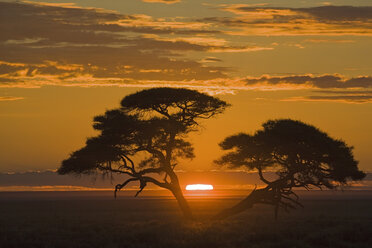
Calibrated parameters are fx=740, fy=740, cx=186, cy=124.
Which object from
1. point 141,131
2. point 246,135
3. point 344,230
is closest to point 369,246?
point 344,230

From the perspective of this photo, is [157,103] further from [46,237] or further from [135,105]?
[46,237]

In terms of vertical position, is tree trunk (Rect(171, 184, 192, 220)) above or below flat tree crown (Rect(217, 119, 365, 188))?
below

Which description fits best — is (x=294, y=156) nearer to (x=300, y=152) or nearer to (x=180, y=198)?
(x=300, y=152)

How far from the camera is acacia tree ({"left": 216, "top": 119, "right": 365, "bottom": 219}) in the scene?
5350 cm

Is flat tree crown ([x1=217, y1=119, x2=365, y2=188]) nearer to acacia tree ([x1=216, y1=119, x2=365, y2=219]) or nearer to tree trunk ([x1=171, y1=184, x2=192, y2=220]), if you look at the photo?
acacia tree ([x1=216, y1=119, x2=365, y2=219])

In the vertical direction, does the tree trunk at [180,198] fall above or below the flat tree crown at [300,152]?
below

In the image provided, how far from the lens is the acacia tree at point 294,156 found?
53500mm

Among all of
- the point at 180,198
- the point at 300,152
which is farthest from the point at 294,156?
the point at 180,198

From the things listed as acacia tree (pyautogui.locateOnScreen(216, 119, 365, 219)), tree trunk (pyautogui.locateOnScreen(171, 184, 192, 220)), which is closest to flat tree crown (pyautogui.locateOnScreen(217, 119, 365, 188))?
acacia tree (pyautogui.locateOnScreen(216, 119, 365, 219))

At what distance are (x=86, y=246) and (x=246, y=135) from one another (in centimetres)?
1959

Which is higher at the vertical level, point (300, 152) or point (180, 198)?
point (300, 152)

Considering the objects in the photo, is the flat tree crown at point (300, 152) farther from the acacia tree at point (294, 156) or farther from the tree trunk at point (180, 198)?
the tree trunk at point (180, 198)

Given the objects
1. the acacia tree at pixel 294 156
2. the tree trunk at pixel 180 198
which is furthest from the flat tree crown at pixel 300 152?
the tree trunk at pixel 180 198

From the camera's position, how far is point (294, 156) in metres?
54.4
